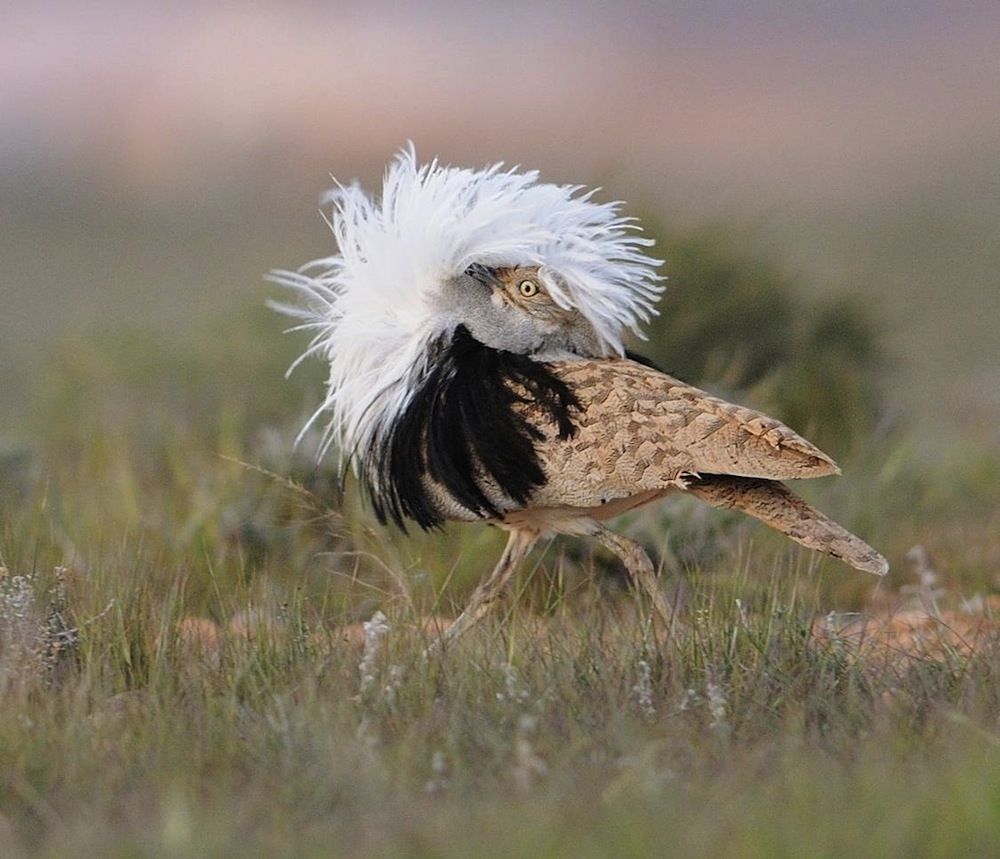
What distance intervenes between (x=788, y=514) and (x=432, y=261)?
48.1 inches

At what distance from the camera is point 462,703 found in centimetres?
396

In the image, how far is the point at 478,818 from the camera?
10.2 ft

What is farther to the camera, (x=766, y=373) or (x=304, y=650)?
(x=766, y=373)

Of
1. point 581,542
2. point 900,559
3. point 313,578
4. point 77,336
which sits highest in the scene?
point 900,559

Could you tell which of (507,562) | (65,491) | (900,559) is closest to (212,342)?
(65,491)

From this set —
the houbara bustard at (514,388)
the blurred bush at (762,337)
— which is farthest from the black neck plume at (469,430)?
the blurred bush at (762,337)

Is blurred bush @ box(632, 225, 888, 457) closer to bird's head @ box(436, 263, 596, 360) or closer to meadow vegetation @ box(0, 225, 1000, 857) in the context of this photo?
meadow vegetation @ box(0, 225, 1000, 857)

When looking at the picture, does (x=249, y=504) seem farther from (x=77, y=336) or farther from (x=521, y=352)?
(x=77, y=336)

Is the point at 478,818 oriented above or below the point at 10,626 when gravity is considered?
above

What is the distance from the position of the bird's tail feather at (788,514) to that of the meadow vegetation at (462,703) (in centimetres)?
22

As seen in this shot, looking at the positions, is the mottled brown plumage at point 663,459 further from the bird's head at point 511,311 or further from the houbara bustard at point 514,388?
the bird's head at point 511,311

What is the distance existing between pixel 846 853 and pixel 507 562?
213 centimetres

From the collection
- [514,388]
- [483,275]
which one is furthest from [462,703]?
[483,275]

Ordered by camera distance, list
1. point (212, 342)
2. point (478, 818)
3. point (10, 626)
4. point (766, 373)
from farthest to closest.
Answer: point (212, 342) < point (766, 373) < point (10, 626) < point (478, 818)
